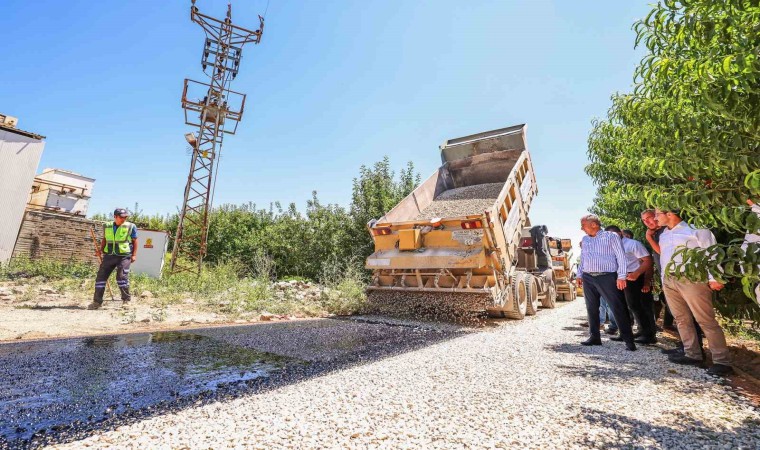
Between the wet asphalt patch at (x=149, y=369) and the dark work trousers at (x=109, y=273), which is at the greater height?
the dark work trousers at (x=109, y=273)

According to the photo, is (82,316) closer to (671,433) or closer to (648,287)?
(671,433)

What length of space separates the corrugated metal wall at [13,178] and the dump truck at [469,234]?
14.5 meters

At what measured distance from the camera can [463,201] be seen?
728 cm

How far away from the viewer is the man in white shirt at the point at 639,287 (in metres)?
4.72

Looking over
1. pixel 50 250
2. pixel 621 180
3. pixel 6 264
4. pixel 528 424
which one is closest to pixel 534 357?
pixel 528 424

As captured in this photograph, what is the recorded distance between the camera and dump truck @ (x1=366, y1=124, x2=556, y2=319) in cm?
591

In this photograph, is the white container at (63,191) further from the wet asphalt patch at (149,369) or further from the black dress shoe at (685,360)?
the black dress shoe at (685,360)

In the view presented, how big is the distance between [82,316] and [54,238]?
11.8m

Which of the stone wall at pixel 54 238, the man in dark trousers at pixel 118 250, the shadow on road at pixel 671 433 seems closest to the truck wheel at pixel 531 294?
the shadow on road at pixel 671 433

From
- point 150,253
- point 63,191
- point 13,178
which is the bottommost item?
point 150,253

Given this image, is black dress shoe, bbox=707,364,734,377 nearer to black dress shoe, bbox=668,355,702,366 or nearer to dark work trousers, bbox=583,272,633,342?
black dress shoe, bbox=668,355,702,366

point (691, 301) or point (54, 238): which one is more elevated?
point (54, 238)

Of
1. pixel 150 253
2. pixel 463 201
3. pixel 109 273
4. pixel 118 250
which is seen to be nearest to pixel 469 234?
pixel 463 201

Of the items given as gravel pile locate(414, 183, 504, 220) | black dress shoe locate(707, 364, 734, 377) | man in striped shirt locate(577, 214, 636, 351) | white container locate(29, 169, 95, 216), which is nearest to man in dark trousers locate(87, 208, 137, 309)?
gravel pile locate(414, 183, 504, 220)
